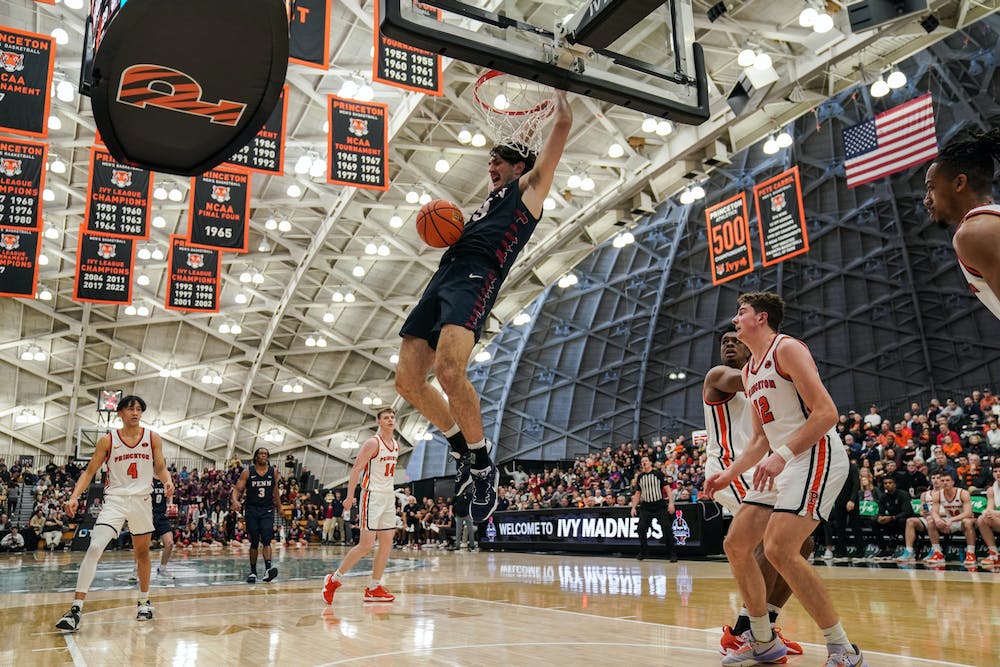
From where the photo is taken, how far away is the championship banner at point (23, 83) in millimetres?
11320

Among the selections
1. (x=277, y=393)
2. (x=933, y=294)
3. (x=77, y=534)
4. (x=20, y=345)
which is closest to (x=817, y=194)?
(x=933, y=294)

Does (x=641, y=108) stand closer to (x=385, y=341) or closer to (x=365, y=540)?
(x=365, y=540)

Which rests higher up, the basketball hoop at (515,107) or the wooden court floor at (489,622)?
the basketball hoop at (515,107)

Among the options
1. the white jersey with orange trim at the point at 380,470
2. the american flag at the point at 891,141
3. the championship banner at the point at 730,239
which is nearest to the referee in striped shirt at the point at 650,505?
the championship banner at the point at 730,239

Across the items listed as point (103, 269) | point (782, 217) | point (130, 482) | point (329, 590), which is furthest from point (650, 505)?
point (103, 269)

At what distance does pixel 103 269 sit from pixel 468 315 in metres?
16.0

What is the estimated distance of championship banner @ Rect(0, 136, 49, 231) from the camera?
44.1 feet

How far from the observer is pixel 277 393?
3634cm

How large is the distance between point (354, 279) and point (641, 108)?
2438 centimetres

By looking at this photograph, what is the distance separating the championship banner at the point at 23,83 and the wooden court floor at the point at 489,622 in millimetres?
6745

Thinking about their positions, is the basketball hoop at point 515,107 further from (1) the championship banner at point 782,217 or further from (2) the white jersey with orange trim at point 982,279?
(1) the championship banner at point 782,217

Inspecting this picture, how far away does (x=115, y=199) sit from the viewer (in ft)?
50.0

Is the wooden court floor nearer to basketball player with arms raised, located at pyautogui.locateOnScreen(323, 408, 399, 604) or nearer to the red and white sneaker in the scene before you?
the red and white sneaker

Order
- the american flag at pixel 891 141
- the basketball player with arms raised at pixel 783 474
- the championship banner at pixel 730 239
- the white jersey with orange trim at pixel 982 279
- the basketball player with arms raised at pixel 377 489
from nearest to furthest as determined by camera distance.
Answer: the white jersey with orange trim at pixel 982 279, the basketball player with arms raised at pixel 783 474, the basketball player with arms raised at pixel 377 489, the american flag at pixel 891 141, the championship banner at pixel 730 239
